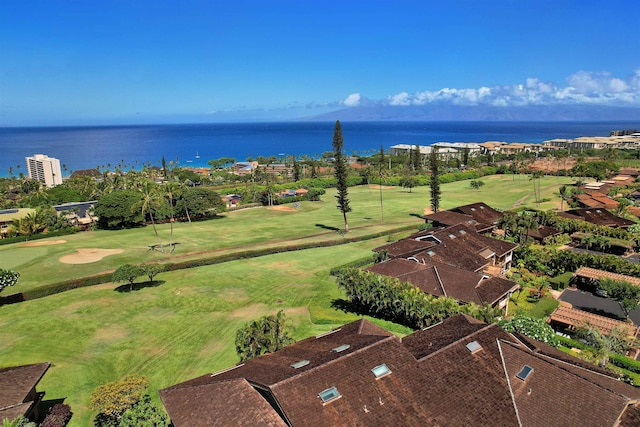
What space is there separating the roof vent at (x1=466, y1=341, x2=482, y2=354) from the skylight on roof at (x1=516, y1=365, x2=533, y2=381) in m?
2.06

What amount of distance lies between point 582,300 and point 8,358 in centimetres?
4660

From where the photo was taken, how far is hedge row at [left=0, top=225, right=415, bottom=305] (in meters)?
41.6

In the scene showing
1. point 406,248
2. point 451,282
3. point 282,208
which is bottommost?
point 282,208

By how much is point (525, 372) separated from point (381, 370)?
22.5 ft

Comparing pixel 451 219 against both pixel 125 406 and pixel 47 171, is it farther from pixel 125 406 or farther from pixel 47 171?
pixel 47 171

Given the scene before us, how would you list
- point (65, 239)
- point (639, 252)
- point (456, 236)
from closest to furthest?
point (456, 236)
point (639, 252)
point (65, 239)

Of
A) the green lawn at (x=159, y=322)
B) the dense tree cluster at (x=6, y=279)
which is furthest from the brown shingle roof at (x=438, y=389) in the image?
the dense tree cluster at (x=6, y=279)

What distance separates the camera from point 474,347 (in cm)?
2138

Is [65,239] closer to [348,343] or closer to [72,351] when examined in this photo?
[72,351]

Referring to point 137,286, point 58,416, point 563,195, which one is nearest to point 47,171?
point 137,286

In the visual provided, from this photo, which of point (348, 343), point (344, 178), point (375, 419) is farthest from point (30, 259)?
point (375, 419)

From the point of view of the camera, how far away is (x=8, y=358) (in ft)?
97.8

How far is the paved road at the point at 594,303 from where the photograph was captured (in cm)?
3609

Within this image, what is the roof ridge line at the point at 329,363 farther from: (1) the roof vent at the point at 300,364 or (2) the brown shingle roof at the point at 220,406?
(1) the roof vent at the point at 300,364
